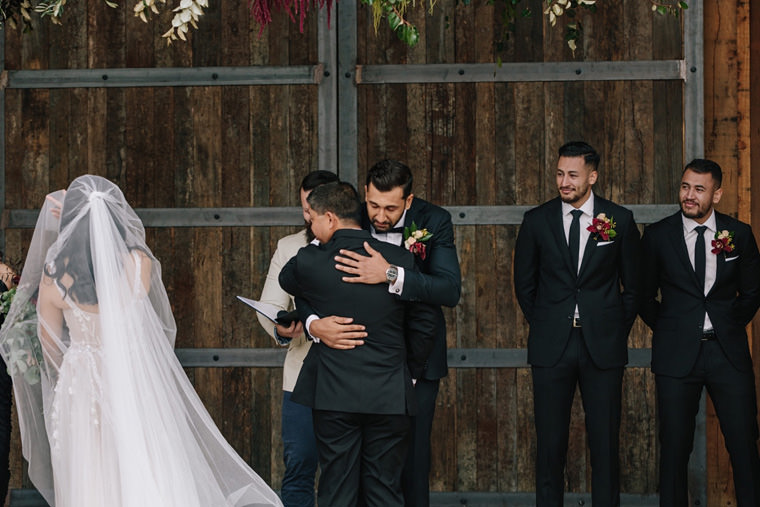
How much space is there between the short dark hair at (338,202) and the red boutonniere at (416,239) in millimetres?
450

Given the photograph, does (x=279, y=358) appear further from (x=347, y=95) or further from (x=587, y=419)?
(x=587, y=419)

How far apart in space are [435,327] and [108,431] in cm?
138

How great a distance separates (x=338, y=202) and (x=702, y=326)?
200cm

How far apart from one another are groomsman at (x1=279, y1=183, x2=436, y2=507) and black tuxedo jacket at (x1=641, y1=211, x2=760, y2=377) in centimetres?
157

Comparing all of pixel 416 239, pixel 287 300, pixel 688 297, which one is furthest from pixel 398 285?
pixel 688 297

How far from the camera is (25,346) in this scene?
14.1 feet

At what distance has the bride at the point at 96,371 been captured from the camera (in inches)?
163

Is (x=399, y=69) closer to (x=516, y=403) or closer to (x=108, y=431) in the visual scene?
(x=516, y=403)

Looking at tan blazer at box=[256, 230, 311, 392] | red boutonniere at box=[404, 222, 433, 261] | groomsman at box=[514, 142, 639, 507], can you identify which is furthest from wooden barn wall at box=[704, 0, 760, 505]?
tan blazer at box=[256, 230, 311, 392]

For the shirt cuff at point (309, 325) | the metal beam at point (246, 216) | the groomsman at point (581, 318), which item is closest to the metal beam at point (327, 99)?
the metal beam at point (246, 216)

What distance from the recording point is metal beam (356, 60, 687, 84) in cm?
567

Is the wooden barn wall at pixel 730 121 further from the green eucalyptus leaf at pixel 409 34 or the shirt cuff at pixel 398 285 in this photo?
the shirt cuff at pixel 398 285

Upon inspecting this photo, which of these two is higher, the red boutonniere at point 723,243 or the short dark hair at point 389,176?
the short dark hair at point 389,176

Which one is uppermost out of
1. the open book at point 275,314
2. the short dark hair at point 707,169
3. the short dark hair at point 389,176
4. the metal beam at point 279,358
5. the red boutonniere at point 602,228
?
the short dark hair at point 707,169
